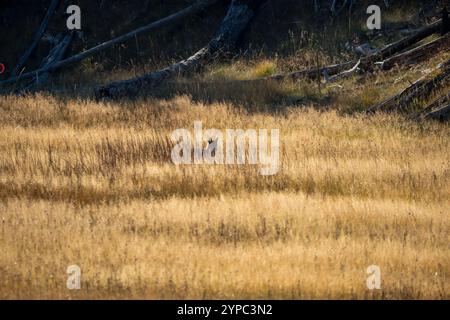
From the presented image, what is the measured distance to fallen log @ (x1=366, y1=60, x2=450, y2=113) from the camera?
17.0 metres

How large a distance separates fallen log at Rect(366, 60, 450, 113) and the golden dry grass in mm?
1014

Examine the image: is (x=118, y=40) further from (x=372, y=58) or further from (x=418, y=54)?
(x=418, y=54)

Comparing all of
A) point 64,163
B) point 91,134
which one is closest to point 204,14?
point 91,134

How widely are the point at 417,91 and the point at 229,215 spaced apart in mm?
7649

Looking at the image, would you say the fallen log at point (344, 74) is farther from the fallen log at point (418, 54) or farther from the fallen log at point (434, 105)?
the fallen log at point (434, 105)

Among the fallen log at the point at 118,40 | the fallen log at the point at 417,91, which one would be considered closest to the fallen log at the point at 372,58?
the fallen log at the point at 417,91

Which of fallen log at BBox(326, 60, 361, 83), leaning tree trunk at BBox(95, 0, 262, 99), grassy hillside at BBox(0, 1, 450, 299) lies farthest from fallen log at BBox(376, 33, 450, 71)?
leaning tree trunk at BBox(95, 0, 262, 99)

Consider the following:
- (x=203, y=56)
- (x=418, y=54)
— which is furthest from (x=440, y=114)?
(x=203, y=56)

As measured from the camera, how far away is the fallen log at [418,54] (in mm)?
18844

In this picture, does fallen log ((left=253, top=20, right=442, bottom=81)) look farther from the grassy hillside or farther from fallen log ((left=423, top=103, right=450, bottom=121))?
fallen log ((left=423, top=103, right=450, bottom=121))

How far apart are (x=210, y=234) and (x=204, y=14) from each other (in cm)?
1804

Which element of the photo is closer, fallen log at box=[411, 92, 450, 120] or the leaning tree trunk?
fallen log at box=[411, 92, 450, 120]

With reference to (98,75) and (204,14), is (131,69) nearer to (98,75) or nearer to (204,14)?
(98,75)
